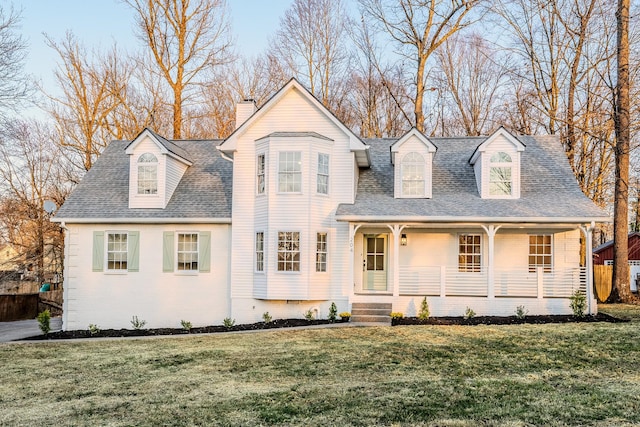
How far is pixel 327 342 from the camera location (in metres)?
12.0

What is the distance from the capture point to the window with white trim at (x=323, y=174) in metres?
16.3

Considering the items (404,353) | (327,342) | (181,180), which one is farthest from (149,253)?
(404,353)

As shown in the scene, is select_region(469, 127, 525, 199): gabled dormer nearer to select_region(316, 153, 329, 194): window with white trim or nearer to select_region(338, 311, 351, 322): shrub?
select_region(316, 153, 329, 194): window with white trim

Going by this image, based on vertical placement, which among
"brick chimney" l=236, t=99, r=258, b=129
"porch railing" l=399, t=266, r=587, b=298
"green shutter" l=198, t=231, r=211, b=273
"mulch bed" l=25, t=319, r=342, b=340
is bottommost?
"mulch bed" l=25, t=319, r=342, b=340

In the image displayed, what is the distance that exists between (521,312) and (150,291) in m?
10.8

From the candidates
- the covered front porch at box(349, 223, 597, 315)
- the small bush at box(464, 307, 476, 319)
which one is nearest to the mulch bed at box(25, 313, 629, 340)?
the small bush at box(464, 307, 476, 319)

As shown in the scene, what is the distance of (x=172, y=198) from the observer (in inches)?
687

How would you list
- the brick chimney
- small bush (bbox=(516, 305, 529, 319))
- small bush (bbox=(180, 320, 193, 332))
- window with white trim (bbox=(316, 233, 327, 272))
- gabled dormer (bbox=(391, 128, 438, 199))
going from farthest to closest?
1. the brick chimney
2. gabled dormer (bbox=(391, 128, 438, 199))
3. window with white trim (bbox=(316, 233, 327, 272))
4. small bush (bbox=(180, 320, 193, 332))
5. small bush (bbox=(516, 305, 529, 319))

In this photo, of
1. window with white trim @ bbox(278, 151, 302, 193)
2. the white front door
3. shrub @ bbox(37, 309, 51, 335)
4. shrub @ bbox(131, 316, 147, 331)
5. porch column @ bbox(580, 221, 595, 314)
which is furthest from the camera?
the white front door

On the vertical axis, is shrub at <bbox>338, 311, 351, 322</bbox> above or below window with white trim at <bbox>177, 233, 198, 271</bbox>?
below

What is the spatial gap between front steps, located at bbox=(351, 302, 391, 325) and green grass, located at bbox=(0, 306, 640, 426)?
172 cm

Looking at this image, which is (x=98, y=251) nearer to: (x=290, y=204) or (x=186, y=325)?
(x=186, y=325)

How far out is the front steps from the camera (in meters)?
15.0

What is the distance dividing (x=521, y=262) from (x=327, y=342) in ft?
26.1
